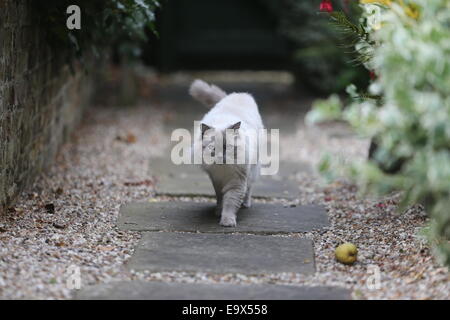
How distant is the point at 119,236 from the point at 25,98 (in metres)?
1.38

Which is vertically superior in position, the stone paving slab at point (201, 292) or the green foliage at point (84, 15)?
the green foliage at point (84, 15)

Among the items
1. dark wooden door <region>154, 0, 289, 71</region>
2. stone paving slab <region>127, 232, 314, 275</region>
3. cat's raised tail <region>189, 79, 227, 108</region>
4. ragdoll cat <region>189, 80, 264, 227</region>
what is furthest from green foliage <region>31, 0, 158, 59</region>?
dark wooden door <region>154, 0, 289, 71</region>

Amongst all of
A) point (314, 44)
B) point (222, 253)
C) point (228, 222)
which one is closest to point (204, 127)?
point (228, 222)

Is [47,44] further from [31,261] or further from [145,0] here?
[31,261]

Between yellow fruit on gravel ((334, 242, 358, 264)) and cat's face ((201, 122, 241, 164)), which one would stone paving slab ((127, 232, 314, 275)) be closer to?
yellow fruit on gravel ((334, 242, 358, 264))

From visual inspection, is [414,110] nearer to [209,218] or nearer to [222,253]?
[222,253]

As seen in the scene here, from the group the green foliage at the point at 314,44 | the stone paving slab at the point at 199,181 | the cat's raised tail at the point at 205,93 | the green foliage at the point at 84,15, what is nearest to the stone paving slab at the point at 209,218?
the stone paving slab at the point at 199,181

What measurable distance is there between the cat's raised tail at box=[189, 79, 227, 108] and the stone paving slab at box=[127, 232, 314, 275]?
1.30 meters

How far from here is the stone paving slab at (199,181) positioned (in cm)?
548

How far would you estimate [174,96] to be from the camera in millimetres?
10133

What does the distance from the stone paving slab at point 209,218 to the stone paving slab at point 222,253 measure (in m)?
0.16

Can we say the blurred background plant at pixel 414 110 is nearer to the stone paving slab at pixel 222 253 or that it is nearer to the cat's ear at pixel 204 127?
the stone paving slab at pixel 222 253
